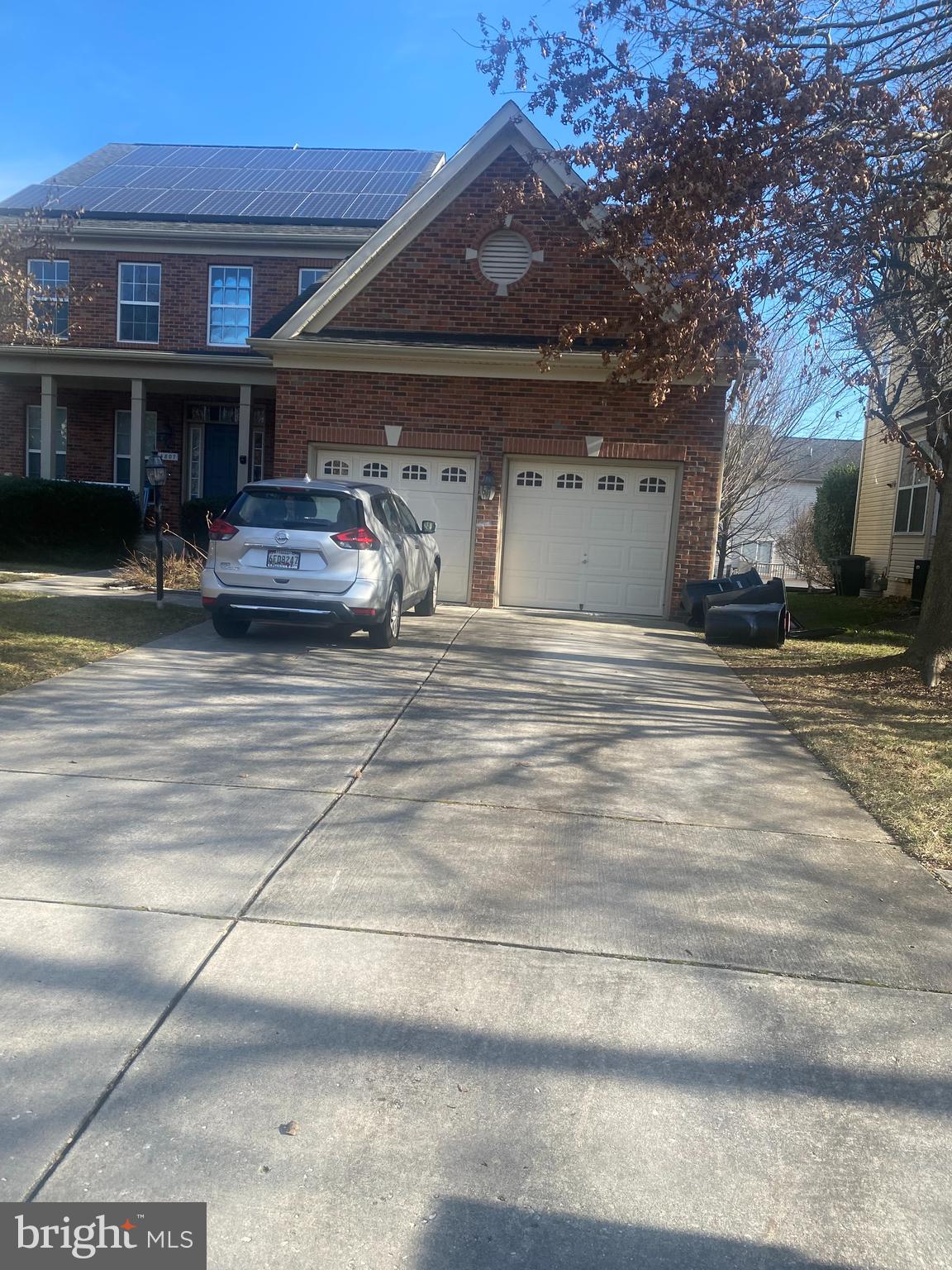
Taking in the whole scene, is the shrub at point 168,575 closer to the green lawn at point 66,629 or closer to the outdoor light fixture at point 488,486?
the green lawn at point 66,629

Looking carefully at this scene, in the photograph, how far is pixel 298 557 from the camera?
1012 cm

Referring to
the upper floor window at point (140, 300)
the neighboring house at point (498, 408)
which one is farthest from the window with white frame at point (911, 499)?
the upper floor window at point (140, 300)

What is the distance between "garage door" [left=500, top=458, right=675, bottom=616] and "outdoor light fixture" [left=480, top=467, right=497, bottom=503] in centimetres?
33

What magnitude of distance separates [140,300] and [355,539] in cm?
1456

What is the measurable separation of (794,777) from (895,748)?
1372 mm

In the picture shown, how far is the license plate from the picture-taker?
10.1 metres

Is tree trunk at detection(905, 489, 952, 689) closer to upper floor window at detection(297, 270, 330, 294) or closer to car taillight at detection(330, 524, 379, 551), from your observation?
car taillight at detection(330, 524, 379, 551)

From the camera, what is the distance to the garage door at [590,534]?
15766mm

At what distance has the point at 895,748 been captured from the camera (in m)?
8.03

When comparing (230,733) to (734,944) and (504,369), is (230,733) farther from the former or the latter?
(504,369)

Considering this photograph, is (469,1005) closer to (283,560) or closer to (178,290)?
(283,560)


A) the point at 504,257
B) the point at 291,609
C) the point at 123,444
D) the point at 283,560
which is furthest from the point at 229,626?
the point at 123,444

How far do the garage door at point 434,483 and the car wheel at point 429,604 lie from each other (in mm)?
1495

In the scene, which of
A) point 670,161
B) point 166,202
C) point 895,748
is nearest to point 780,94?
point 670,161
